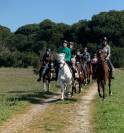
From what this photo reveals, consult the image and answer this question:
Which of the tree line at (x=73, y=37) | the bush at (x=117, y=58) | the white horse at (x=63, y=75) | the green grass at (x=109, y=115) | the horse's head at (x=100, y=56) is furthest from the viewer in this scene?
the tree line at (x=73, y=37)

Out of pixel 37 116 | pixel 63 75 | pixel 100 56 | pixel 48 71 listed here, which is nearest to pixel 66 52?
pixel 63 75

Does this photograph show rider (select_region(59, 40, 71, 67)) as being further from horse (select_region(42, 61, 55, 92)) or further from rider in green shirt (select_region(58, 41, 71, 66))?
horse (select_region(42, 61, 55, 92))

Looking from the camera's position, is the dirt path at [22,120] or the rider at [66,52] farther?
the rider at [66,52]

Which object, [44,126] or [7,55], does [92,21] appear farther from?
[44,126]

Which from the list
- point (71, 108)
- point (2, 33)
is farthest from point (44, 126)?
point (2, 33)

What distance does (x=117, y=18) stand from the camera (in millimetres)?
104500

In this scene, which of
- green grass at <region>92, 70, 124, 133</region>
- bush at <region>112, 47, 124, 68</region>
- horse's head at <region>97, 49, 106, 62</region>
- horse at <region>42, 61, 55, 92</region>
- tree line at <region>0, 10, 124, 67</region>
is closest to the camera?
green grass at <region>92, 70, 124, 133</region>

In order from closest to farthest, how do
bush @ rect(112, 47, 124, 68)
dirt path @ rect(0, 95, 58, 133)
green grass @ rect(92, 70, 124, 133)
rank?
green grass @ rect(92, 70, 124, 133), dirt path @ rect(0, 95, 58, 133), bush @ rect(112, 47, 124, 68)

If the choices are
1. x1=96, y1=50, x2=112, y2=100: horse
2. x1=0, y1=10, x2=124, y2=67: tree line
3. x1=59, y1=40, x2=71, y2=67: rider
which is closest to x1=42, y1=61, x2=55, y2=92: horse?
x1=59, y1=40, x2=71, y2=67: rider

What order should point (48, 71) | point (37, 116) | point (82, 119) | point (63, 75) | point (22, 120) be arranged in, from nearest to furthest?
point (22, 120) < point (82, 119) < point (37, 116) < point (63, 75) < point (48, 71)

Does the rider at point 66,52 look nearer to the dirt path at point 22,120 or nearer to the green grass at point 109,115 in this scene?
the green grass at point 109,115

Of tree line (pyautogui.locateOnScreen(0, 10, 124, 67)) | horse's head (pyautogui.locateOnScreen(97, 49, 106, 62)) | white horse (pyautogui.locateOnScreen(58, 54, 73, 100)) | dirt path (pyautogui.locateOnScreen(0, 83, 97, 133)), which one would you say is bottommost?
dirt path (pyautogui.locateOnScreen(0, 83, 97, 133))

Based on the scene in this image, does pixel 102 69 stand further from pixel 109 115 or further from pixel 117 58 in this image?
pixel 117 58

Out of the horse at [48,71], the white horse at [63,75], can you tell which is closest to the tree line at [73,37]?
the horse at [48,71]
